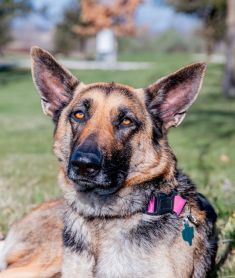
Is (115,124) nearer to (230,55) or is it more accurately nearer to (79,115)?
(79,115)

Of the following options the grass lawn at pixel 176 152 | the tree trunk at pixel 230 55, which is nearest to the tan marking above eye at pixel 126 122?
the grass lawn at pixel 176 152

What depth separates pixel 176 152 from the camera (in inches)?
424

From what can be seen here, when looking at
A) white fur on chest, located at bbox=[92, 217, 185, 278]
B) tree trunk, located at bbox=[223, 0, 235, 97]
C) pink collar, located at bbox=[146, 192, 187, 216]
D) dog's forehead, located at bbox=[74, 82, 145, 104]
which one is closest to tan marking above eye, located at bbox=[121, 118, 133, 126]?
dog's forehead, located at bbox=[74, 82, 145, 104]

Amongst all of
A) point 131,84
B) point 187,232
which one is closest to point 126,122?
point 187,232

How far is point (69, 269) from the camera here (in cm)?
396

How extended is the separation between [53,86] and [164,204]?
1.34 m

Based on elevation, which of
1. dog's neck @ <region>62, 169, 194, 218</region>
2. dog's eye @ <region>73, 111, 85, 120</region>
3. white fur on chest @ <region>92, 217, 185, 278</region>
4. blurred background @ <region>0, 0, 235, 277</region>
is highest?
dog's eye @ <region>73, 111, 85, 120</region>

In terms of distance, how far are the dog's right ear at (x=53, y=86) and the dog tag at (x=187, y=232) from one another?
1346mm

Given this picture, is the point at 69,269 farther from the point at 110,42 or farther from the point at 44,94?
the point at 110,42

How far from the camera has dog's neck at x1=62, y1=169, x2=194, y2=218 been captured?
13.3 ft

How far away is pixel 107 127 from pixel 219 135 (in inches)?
382

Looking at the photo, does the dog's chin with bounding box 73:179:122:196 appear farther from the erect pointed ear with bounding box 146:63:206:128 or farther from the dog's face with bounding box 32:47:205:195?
the erect pointed ear with bounding box 146:63:206:128

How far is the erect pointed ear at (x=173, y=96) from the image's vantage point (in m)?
4.17

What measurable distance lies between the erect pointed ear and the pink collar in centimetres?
57
